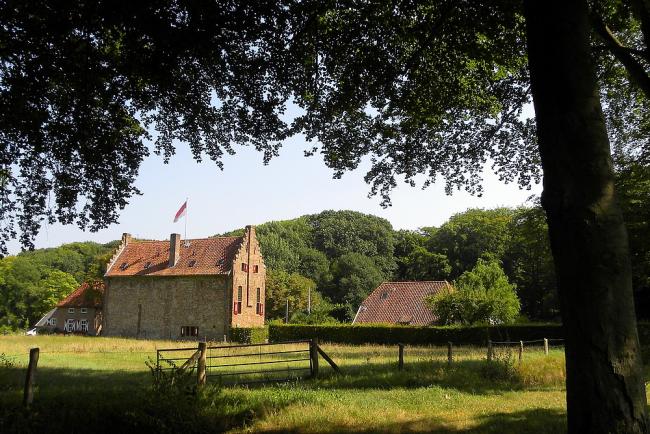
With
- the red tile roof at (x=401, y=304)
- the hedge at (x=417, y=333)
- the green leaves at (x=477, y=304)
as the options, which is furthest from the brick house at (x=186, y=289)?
the green leaves at (x=477, y=304)

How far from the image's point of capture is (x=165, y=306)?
158ft

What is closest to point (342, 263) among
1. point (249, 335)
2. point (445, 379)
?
point (249, 335)

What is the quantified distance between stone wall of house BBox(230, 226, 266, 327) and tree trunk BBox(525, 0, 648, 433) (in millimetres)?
42496

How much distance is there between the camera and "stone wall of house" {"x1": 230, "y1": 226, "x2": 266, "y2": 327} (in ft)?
154

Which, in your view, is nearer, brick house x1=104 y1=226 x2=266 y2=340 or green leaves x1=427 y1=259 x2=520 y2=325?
green leaves x1=427 y1=259 x2=520 y2=325

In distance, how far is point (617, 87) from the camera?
42.0 ft

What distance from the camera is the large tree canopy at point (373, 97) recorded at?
4.88 meters

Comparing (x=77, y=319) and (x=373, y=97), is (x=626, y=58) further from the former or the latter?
(x=77, y=319)

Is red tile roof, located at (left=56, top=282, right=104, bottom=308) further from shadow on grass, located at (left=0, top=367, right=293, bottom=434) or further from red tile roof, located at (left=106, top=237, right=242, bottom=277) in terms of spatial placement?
shadow on grass, located at (left=0, top=367, right=293, bottom=434)

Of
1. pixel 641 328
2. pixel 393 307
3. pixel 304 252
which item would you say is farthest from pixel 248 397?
pixel 304 252

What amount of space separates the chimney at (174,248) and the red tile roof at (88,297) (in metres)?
11.6

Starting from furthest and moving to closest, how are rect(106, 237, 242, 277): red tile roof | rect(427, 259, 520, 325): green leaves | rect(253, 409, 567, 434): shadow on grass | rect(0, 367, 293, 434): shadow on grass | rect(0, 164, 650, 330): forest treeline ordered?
rect(0, 164, 650, 330): forest treeline → rect(106, 237, 242, 277): red tile roof → rect(427, 259, 520, 325): green leaves → rect(0, 367, 293, 434): shadow on grass → rect(253, 409, 567, 434): shadow on grass

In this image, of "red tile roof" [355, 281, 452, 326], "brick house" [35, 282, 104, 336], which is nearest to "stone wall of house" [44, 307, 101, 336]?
"brick house" [35, 282, 104, 336]

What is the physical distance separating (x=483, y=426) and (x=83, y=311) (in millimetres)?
58199
